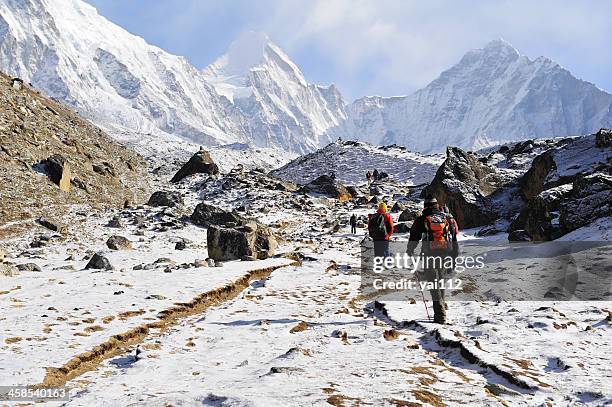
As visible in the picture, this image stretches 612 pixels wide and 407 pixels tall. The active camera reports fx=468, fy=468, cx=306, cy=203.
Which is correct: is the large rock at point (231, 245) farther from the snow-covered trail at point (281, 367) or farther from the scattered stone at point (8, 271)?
the snow-covered trail at point (281, 367)

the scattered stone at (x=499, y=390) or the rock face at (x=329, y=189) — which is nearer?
the scattered stone at (x=499, y=390)

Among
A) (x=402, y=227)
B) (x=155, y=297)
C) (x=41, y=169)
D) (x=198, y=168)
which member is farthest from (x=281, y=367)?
(x=198, y=168)

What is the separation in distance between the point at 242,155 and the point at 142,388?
169 meters

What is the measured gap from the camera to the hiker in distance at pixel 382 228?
1602 centimetres

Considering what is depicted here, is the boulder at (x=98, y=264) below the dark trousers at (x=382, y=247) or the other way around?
below

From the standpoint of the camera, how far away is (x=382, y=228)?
53.0 feet

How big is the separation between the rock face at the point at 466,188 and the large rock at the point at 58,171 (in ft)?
83.6

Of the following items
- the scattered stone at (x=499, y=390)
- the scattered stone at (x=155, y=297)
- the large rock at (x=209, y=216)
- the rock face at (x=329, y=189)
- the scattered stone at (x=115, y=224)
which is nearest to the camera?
the scattered stone at (x=499, y=390)

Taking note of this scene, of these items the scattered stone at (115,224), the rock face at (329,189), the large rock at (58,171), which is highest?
the rock face at (329,189)

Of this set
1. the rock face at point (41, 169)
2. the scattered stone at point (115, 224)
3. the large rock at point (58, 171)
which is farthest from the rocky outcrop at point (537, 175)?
the large rock at point (58, 171)

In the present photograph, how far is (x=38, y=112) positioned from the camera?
49.3 meters

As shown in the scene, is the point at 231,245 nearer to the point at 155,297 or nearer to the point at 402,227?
the point at 155,297

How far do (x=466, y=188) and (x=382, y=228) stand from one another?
1615 centimetres

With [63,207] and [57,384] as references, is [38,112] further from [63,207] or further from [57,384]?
[57,384]
